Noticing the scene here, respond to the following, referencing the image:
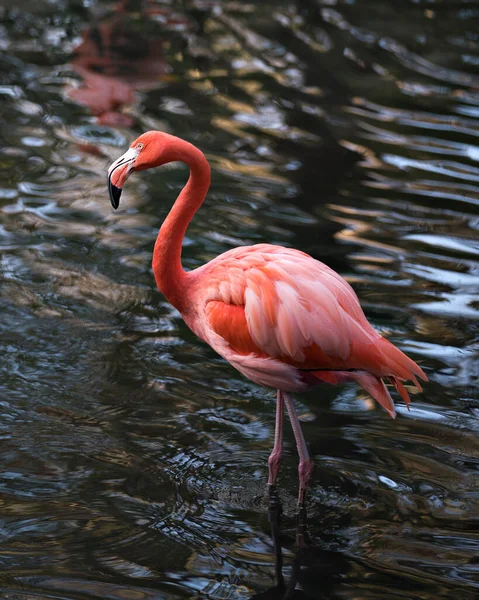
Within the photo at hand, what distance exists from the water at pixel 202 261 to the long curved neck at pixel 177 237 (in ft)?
2.80

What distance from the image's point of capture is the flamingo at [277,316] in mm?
4004

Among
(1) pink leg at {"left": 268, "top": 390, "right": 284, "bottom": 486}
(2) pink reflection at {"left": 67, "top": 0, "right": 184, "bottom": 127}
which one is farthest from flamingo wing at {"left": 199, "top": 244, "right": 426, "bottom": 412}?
(2) pink reflection at {"left": 67, "top": 0, "right": 184, "bottom": 127}

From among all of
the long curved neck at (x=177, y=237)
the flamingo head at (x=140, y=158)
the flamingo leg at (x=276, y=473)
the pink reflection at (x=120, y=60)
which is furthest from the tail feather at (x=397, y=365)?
the pink reflection at (x=120, y=60)

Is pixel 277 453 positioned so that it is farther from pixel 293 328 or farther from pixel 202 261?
pixel 202 261

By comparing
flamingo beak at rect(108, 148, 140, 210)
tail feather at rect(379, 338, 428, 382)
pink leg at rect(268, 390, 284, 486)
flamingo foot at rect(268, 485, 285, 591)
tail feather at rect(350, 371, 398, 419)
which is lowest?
flamingo foot at rect(268, 485, 285, 591)

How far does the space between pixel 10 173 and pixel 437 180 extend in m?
3.58

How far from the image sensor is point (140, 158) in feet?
13.4

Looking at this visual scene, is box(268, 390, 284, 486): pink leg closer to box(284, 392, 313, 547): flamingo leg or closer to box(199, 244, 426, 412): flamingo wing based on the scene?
box(284, 392, 313, 547): flamingo leg

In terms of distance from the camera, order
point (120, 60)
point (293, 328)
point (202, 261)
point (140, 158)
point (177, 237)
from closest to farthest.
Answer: point (293, 328) → point (140, 158) → point (177, 237) → point (202, 261) → point (120, 60)

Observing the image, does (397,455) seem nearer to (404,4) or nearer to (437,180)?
(437,180)

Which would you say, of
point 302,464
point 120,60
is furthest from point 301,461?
point 120,60

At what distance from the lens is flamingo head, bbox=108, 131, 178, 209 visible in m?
4.08

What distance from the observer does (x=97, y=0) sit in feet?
42.3

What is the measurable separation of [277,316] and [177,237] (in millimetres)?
644
